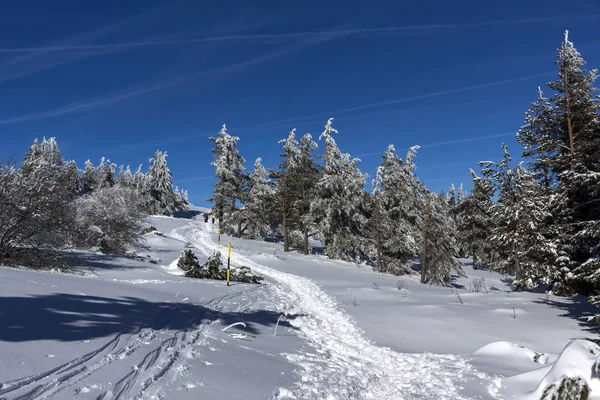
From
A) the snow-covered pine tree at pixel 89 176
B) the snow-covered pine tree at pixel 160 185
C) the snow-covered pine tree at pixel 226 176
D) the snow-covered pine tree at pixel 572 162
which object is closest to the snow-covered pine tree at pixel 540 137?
the snow-covered pine tree at pixel 572 162

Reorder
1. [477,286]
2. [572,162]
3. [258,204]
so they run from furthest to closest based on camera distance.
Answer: [258,204], [477,286], [572,162]

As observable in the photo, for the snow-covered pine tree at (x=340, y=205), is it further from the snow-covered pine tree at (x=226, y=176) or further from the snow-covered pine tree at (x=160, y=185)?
the snow-covered pine tree at (x=160, y=185)

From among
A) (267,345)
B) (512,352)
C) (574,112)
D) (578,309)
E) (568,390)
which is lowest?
(267,345)

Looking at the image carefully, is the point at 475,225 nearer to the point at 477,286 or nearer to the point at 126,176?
the point at 477,286

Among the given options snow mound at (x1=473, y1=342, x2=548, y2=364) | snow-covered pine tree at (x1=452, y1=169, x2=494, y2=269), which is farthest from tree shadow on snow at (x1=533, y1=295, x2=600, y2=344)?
snow-covered pine tree at (x1=452, y1=169, x2=494, y2=269)

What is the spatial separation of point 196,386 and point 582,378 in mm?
4919

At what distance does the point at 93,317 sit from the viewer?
22.3 ft

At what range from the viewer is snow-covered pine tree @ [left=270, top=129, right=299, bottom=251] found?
36.4 meters

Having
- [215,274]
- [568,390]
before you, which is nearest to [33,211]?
[215,274]

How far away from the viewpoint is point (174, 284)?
14086 millimetres

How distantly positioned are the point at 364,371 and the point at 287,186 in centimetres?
3042

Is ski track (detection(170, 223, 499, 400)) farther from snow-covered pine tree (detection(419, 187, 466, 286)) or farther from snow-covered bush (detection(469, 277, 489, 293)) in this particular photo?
snow-covered pine tree (detection(419, 187, 466, 286))

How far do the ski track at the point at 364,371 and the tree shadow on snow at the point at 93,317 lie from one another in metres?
1.40

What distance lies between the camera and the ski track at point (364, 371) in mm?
5617
